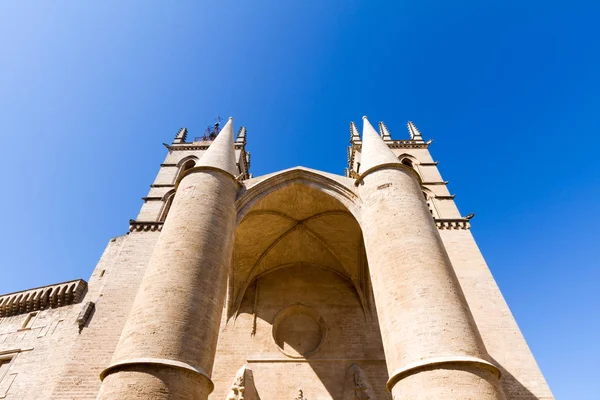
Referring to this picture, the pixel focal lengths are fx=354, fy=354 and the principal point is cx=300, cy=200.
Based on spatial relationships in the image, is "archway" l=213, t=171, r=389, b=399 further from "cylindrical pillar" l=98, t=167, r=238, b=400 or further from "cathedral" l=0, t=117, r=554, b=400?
"cylindrical pillar" l=98, t=167, r=238, b=400

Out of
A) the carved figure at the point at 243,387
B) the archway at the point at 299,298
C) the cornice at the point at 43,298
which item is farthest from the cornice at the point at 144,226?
the carved figure at the point at 243,387

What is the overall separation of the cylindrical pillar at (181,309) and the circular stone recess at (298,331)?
4.13 m

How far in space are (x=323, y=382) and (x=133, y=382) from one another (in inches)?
227

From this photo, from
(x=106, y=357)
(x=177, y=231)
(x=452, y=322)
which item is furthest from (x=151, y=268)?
(x=452, y=322)

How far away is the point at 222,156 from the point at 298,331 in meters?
5.64

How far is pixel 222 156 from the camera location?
9250 mm

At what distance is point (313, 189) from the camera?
980cm

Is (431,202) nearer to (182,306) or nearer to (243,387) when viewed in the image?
(243,387)

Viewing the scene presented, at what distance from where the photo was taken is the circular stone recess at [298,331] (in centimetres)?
1020

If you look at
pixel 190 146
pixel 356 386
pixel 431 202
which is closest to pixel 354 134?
pixel 431 202

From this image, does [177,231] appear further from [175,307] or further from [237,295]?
[237,295]

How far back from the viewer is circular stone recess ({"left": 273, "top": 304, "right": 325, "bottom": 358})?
33.5 ft

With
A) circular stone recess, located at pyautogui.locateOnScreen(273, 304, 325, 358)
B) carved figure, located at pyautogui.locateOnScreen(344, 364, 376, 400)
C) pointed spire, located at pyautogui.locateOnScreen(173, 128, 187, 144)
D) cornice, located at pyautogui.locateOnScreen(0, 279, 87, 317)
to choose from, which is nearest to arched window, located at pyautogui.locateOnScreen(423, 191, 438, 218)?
circular stone recess, located at pyautogui.locateOnScreen(273, 304, 325, 358)

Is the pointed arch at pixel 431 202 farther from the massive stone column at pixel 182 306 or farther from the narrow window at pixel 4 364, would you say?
the narrow window at pixel 4 364
